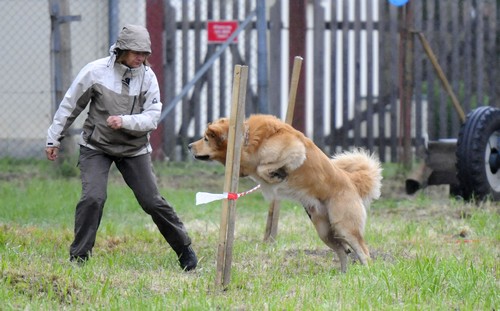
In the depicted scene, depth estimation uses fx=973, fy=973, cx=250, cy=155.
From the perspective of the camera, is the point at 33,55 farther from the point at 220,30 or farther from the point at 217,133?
the point at 217,133

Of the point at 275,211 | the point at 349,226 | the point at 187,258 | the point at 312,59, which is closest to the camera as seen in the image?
the point at 349,226

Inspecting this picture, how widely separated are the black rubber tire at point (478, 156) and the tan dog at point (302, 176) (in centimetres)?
289

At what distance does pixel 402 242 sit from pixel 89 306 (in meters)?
3.58

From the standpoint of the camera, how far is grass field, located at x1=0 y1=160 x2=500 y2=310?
537cm

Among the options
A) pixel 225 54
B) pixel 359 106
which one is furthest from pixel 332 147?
pixel 225 54

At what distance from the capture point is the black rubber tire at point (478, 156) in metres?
9.75

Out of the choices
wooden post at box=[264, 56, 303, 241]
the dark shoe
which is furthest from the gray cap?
wooden post at box=[264, 56, 303, 241]

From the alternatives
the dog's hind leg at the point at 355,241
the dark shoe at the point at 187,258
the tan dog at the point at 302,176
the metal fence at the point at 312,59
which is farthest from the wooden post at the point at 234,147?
the metal fence at the point at 312,59

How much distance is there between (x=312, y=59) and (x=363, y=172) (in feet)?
15.5

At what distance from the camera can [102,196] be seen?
21.9 feet

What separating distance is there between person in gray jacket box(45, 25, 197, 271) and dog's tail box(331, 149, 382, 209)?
56.4 inches

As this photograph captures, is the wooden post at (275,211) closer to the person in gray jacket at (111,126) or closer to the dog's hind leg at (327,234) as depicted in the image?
the dog's hind leg at (327,234)

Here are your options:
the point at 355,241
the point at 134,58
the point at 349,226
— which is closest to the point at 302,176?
the point at 349,226

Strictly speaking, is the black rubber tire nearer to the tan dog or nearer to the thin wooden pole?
the thin wooden pole
